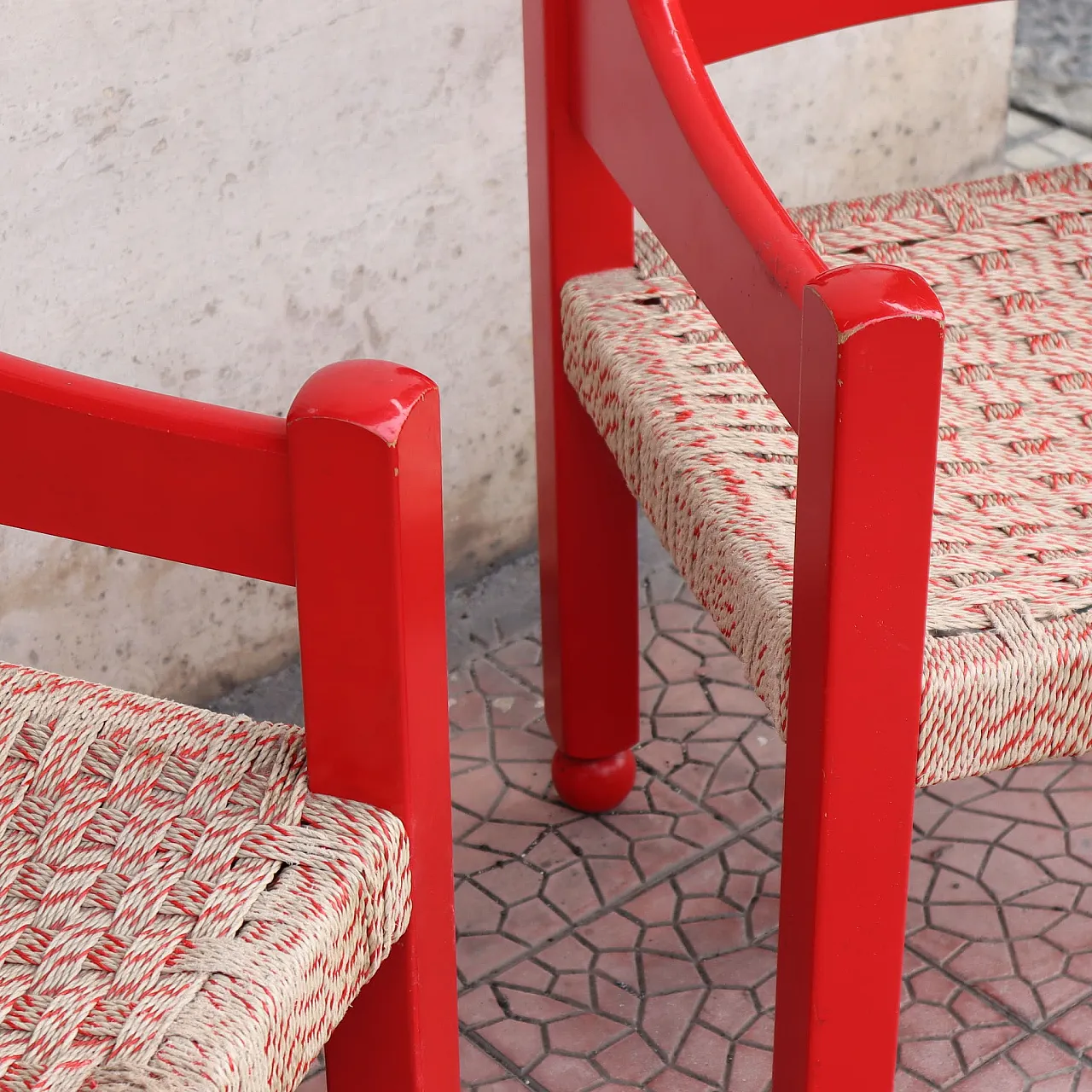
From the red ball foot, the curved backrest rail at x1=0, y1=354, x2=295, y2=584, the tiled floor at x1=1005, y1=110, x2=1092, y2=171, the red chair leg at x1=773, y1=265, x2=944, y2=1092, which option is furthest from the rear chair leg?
the tiled floor at x1=1005, y1=110, x2=1092, y2=171

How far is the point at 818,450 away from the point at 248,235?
66cm

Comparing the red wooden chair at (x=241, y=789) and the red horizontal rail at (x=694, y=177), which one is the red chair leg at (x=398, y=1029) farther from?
the red horizontal rail at (x=694, y=177)

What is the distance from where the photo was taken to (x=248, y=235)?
1.24m

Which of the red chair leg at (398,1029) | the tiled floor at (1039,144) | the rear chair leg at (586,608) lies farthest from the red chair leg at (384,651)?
the tiled floor at (1039,144)

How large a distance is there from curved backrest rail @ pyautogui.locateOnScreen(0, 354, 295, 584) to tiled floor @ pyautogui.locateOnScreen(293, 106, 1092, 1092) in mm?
543

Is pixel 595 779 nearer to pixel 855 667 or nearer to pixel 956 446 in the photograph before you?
pixel 956 446

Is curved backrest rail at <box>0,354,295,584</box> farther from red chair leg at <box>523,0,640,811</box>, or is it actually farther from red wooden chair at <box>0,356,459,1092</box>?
red chair leg at <box>523,0,640,811</box>

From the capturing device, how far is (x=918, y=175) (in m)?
1.79

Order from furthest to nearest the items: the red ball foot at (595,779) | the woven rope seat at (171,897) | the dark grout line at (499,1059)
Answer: the red ball foot at (595,779), the dark grout line at (499,1059), the woven rope seat at (171,897)

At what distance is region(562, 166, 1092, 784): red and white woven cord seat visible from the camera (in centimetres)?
79

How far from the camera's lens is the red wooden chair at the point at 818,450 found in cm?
72

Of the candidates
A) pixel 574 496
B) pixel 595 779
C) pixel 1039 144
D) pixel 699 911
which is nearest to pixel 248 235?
pixel 574 496

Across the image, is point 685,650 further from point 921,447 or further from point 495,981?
point 921,447

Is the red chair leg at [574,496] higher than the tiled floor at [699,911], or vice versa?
the red chair leg at [574,496]
